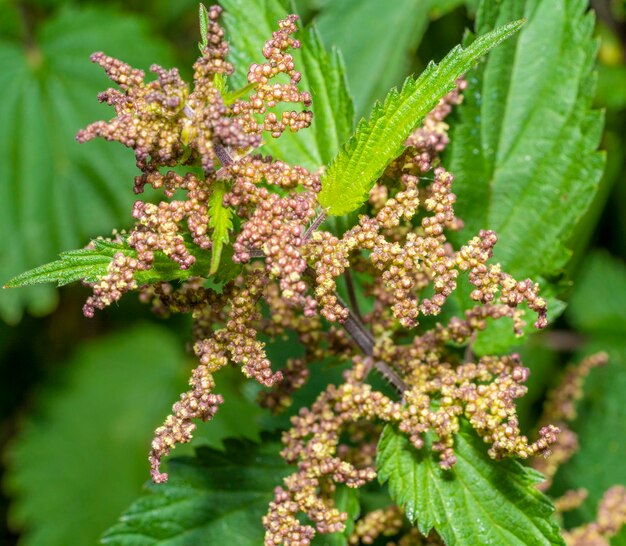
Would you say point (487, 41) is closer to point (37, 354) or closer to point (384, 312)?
point (384, 312)

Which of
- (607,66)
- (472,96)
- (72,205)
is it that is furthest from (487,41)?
(72,205)

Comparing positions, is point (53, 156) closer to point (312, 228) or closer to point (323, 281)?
point (312, 228)

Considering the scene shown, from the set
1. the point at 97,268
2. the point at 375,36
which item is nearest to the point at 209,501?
the point at 97,268

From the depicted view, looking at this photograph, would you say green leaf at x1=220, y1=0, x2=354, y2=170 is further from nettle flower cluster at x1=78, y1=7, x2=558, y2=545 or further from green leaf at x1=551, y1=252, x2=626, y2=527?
green leaf at x1=551, y1=252, x2=626, y2=527

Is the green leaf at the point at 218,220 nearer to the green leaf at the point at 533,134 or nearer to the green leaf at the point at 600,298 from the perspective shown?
the green leaf at the point at 533,134

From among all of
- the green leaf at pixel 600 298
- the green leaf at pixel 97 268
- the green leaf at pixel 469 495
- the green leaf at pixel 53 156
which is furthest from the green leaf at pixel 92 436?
the green leaf at pixel 97 268

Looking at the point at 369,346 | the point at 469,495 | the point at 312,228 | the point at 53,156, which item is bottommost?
the point at 469,495

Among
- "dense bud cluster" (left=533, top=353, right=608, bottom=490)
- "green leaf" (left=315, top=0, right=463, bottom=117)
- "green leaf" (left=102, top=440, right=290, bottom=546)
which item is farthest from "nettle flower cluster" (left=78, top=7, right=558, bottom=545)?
"green leaf" (left=315, top=0, right=463, bottom=117)
